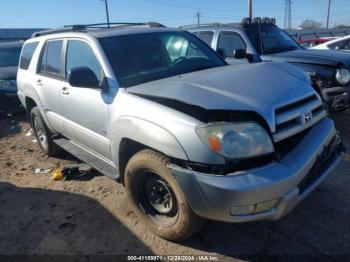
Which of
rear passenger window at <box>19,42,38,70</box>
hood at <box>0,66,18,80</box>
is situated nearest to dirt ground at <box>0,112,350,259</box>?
rear passenger window at <box>19,42,38,70</box>

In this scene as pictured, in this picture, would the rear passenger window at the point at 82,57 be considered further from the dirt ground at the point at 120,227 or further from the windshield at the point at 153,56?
the dirt ground at the point at 120,227

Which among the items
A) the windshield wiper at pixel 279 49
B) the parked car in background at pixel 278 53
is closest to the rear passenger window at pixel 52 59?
the parked car in background at pixel 278 53

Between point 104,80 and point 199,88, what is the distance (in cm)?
101

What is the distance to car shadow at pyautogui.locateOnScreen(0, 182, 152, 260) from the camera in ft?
10.0

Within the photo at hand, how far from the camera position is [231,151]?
2.34 m

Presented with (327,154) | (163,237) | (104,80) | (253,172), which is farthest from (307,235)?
(104,80)

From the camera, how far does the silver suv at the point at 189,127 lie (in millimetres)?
2355

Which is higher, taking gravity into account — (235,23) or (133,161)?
(235,23)

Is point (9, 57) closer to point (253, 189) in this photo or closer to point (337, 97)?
point (337, 97)

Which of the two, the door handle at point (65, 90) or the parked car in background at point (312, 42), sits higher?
the door handle at point (65, 90)

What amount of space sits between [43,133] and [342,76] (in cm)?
508

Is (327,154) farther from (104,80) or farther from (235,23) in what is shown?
(235,23)

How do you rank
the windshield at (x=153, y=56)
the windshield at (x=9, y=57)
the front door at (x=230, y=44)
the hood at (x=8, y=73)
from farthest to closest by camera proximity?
the windshield at (x=9, y=57) < the hood at (x=8, y=73) < the front door at (x=230, y=44) < the windshield at (x=153, y=56)

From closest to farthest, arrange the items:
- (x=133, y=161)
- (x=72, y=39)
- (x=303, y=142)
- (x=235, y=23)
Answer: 1. (x=303, y=142)
2. (x=133, y=161)
3. (x=72, y=39)
4. (x=235, y=23)
